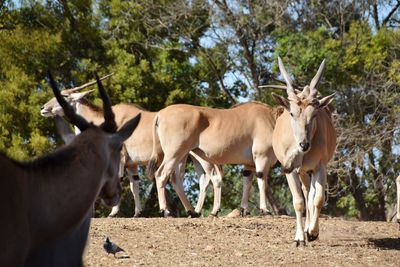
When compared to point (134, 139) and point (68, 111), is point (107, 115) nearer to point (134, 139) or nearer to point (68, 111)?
point (68, 111)

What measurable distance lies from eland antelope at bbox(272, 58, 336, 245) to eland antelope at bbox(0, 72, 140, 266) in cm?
496

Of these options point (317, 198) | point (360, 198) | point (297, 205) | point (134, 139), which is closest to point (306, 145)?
point (317, 198)

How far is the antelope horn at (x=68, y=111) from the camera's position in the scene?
6.43 m

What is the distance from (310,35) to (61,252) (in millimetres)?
17004

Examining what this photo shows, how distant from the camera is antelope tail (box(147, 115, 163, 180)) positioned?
16.1m

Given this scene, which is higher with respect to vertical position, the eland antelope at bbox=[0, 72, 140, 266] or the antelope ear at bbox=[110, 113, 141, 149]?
the antelope ear at bbox=[110, 113, 141, 149]

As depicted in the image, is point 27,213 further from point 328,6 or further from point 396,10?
point 396,10

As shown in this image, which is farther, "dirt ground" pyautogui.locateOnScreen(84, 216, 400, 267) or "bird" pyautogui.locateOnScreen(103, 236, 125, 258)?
"dirt ground" pyautogui.locateOnScreen(84, 216, 400, 267)

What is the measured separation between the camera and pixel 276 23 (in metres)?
22.9

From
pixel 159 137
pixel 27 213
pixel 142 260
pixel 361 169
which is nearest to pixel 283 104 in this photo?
pixel 142 260

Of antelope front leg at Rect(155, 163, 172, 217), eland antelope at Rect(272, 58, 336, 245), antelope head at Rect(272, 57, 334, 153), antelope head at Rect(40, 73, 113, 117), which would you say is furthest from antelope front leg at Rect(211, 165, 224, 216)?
antelope head at Rect(272, 57, 334, 153)

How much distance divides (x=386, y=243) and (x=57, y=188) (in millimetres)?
6909

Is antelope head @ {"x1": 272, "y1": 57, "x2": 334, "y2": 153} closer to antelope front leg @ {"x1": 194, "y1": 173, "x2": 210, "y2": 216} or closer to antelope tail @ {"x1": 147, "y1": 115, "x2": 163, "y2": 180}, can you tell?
antelope tail @ {"x1": 147, "y1": 115, "x2": 163, "y2": 180}

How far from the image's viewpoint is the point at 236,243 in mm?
11438
